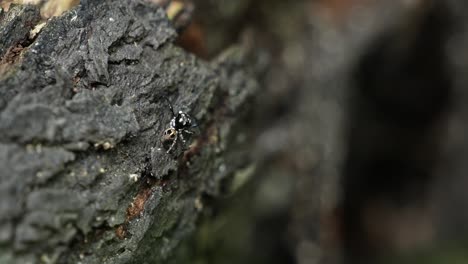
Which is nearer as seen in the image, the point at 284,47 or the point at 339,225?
the point at 284,47

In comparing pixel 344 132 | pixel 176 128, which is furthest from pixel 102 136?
pixel 344 132

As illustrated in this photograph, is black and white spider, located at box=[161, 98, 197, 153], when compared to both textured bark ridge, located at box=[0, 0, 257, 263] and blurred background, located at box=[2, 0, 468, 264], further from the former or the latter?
blurred background, located at box=[2, 0, 468, 264]

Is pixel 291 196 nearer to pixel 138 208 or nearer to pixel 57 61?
pixel 138 208

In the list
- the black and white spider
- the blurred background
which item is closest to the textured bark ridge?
the black and white spider

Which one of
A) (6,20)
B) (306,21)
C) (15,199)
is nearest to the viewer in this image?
(15,199)

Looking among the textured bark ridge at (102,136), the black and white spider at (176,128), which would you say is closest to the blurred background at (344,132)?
the textured bark ridge at (102,136)

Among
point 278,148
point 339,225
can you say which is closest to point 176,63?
point 278,148

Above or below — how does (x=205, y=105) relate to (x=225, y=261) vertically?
above

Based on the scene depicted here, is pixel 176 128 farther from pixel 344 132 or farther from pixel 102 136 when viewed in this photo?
pixel 344 132
